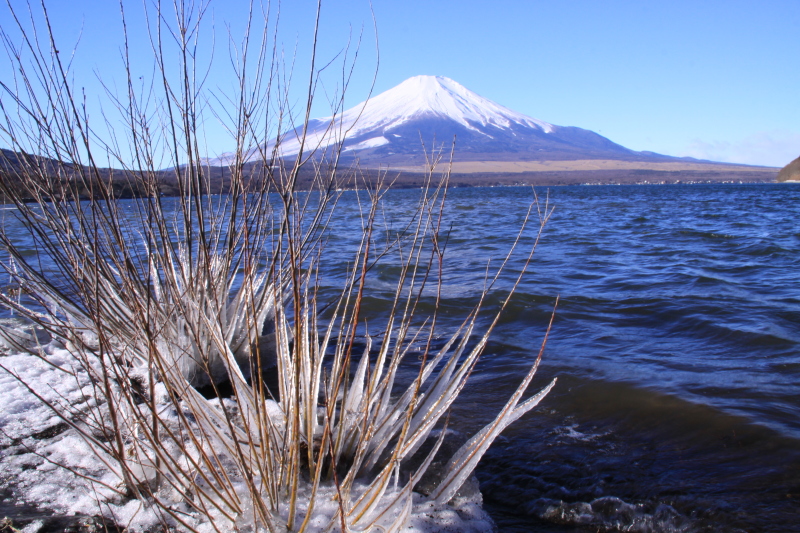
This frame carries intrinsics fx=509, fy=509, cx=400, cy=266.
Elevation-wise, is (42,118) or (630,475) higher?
(42,118)

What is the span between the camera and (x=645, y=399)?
3.32 metres

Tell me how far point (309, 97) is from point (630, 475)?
7.42 feet

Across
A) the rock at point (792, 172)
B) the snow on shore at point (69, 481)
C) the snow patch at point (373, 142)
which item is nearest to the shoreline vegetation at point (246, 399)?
the snow on shore at point (69, 481)

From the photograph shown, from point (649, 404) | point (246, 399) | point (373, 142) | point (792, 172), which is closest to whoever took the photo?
point (246, 399)

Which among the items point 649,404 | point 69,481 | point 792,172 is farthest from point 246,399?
point 792,172

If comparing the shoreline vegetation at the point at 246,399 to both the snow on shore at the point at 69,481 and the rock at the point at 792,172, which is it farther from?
the rock at the point at 792,172

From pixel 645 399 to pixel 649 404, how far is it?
6cm

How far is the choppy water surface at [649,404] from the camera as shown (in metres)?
2.26

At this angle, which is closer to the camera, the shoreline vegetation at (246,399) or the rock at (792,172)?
the shoreline vegetation at (246,399)

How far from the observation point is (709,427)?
9.71ft

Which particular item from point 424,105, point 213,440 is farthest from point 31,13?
point 424,105

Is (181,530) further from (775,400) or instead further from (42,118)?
(775,400)

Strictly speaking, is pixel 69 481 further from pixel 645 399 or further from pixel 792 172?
pixel 792 172

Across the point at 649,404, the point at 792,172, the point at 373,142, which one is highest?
the point at 373,142
